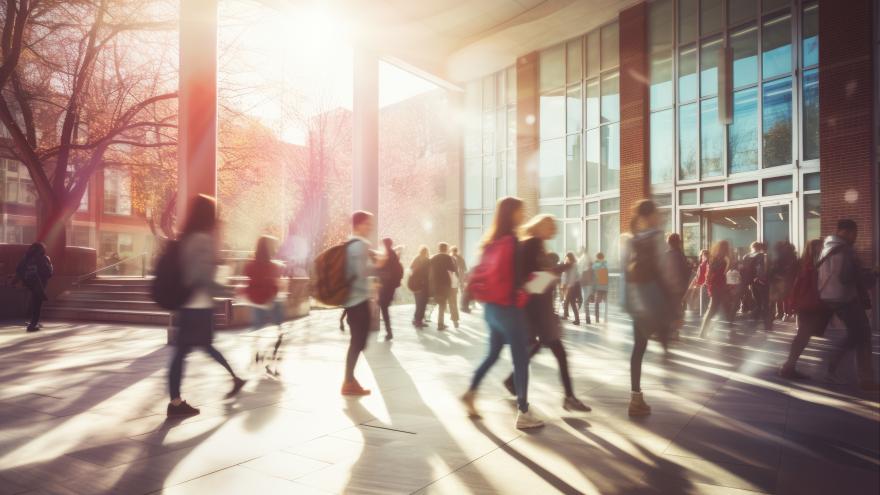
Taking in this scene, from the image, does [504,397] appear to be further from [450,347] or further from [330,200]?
[330,200]

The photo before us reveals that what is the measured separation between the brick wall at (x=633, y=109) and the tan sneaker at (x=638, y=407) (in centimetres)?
1274

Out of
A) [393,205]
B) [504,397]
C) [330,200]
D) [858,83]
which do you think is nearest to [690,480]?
[504,397]

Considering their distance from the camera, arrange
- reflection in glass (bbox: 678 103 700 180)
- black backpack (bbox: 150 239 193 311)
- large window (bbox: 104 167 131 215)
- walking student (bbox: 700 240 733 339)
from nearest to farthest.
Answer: black backpack (bbox: 150 239 193 311)
walking student (bbox: 700 240 733 339)
reflection in glass (bbox: 678 103 700 180)
large window (bbox: 104 167 131 215)

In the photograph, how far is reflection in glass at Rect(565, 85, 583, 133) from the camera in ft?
63.4

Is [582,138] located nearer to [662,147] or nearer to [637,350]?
[662,147]

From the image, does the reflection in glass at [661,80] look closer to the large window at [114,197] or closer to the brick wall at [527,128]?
the brick wall at [527,128]

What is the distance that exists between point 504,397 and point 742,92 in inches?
514

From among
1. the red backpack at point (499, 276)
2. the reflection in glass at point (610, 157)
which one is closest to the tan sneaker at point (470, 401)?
the red backpack at point (499, 276)

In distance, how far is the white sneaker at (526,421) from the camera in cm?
441

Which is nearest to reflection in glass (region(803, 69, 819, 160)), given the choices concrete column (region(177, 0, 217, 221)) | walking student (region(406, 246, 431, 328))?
walking student (region(406, 246, 431, 328))

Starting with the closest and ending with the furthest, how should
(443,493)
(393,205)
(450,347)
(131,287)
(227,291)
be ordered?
(443,493)
(227,291)
(450,347)
(131,287)
(393,205)

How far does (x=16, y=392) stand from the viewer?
5785 millimetres

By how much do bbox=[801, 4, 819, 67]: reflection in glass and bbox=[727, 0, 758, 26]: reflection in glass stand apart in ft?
4.37

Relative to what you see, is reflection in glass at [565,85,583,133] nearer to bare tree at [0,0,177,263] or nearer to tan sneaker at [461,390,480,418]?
bare tree at [0,0,177,263]
